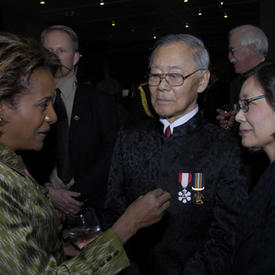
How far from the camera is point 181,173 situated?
5.02ft

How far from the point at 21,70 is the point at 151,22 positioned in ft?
37.3

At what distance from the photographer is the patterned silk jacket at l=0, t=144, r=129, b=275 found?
0.98 metres

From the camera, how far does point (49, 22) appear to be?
11438mm

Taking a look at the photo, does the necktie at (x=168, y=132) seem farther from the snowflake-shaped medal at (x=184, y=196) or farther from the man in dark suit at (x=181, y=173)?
the snowflake-shaped medal at (x=184, y=196)

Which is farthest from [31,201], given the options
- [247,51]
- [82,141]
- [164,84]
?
[247,51]

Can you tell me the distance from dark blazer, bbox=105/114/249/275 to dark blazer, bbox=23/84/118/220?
29.2 inches

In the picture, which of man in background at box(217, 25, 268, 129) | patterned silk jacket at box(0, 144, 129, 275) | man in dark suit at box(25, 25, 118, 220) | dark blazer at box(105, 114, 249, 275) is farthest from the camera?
man in background at box(217, 25, 268, 129)

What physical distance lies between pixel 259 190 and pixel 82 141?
134 centimetres

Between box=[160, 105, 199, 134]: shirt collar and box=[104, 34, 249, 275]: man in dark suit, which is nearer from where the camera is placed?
box=[104, 34, 249, 275]: man in dark suit

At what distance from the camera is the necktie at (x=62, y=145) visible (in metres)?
2.41

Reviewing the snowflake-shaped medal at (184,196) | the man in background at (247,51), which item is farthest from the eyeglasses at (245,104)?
the man in background at (247,51)

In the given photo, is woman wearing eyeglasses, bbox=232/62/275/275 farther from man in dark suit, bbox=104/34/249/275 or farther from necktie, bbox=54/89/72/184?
necktie, bbox=54/89/72/184

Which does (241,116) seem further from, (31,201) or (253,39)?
(253,39)

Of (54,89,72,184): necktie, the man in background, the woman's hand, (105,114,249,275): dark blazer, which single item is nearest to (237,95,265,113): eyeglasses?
(105,114,249,275): dark blazer
